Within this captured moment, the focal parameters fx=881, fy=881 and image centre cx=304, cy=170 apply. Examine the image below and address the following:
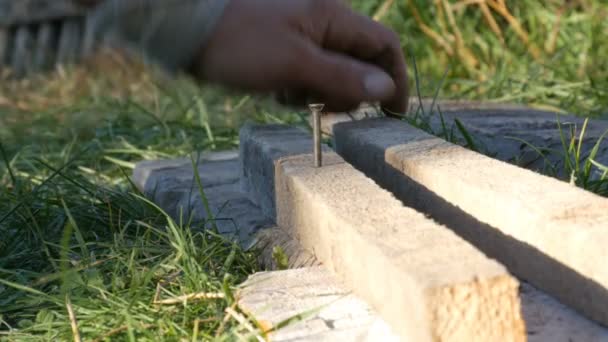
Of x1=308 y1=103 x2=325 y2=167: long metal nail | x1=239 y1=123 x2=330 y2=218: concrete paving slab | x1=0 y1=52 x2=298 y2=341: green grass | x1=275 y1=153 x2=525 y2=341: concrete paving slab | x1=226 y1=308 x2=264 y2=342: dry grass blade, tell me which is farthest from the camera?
x1=239 y1=123 x2=330 y2=218: concrete paving slab

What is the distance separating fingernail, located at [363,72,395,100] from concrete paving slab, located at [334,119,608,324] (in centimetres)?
39

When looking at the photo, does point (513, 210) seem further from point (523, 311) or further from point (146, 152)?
point (146, 152)

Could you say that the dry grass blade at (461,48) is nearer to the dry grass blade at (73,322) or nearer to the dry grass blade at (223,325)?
the dry grass blade at (223,325)

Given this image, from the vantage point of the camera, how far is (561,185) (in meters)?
1.92

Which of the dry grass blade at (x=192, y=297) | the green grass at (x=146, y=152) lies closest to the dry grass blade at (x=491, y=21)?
the green grass at (x=146, y=152)

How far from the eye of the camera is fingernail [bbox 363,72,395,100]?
4.91 feet

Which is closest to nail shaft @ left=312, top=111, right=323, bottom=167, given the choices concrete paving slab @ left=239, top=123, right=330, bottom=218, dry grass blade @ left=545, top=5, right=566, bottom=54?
concrete paving slab @ left=239, top=123, right=330, bottom=218

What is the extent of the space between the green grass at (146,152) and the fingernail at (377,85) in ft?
0.78

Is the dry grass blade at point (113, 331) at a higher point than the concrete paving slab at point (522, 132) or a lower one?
lower

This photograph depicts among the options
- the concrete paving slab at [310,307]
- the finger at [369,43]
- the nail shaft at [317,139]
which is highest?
the finger at [369,43]

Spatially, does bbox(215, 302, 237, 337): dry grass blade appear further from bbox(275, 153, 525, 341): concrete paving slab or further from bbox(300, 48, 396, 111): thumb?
bbox(300, 48, 396, 111): thumb

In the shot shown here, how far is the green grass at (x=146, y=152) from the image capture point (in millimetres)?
1909

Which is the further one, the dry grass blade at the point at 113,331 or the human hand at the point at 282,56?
the dry grass blade at the point at 113,331

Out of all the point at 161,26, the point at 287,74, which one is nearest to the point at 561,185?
the point at 287,74
